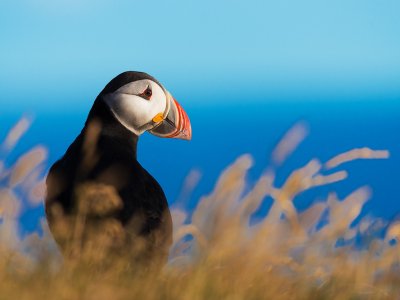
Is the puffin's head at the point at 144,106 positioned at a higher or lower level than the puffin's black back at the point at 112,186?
higher

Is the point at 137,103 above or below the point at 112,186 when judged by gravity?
above

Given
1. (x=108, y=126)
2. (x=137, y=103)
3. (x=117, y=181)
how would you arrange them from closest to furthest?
(x=117, y=181), (x=108, y=126), (x=137, y=103)

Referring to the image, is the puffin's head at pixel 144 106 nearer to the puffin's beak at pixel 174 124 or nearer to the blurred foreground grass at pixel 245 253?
Result: the puffin's beak at pixel 174 124

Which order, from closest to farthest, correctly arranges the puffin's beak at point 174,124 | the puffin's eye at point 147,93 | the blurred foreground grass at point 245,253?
the blurred foreground grass at point 245,253, the puffin's eye at point 147,93, the puffin's beak at point 174,124

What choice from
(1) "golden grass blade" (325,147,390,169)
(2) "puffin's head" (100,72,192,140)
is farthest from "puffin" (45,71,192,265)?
(1) "golden grass blade" (325,147,390,169)

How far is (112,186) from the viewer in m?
3.37

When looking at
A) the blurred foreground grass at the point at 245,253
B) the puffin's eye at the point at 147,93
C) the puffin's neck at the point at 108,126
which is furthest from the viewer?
the puffin's eye at the point at 147,93

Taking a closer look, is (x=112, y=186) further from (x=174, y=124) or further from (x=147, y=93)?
(x=174, y=124)

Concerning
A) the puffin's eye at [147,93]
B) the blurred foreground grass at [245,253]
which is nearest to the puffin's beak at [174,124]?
the puffin's eye at [147,93]

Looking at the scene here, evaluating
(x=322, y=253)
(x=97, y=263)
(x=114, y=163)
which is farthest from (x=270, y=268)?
(x=114, y=163)

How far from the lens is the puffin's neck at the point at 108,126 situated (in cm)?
441

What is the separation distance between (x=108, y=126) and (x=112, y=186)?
115cm

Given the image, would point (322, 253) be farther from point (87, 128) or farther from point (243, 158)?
point (87, 128)

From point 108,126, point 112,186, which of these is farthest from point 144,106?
point 112,186
